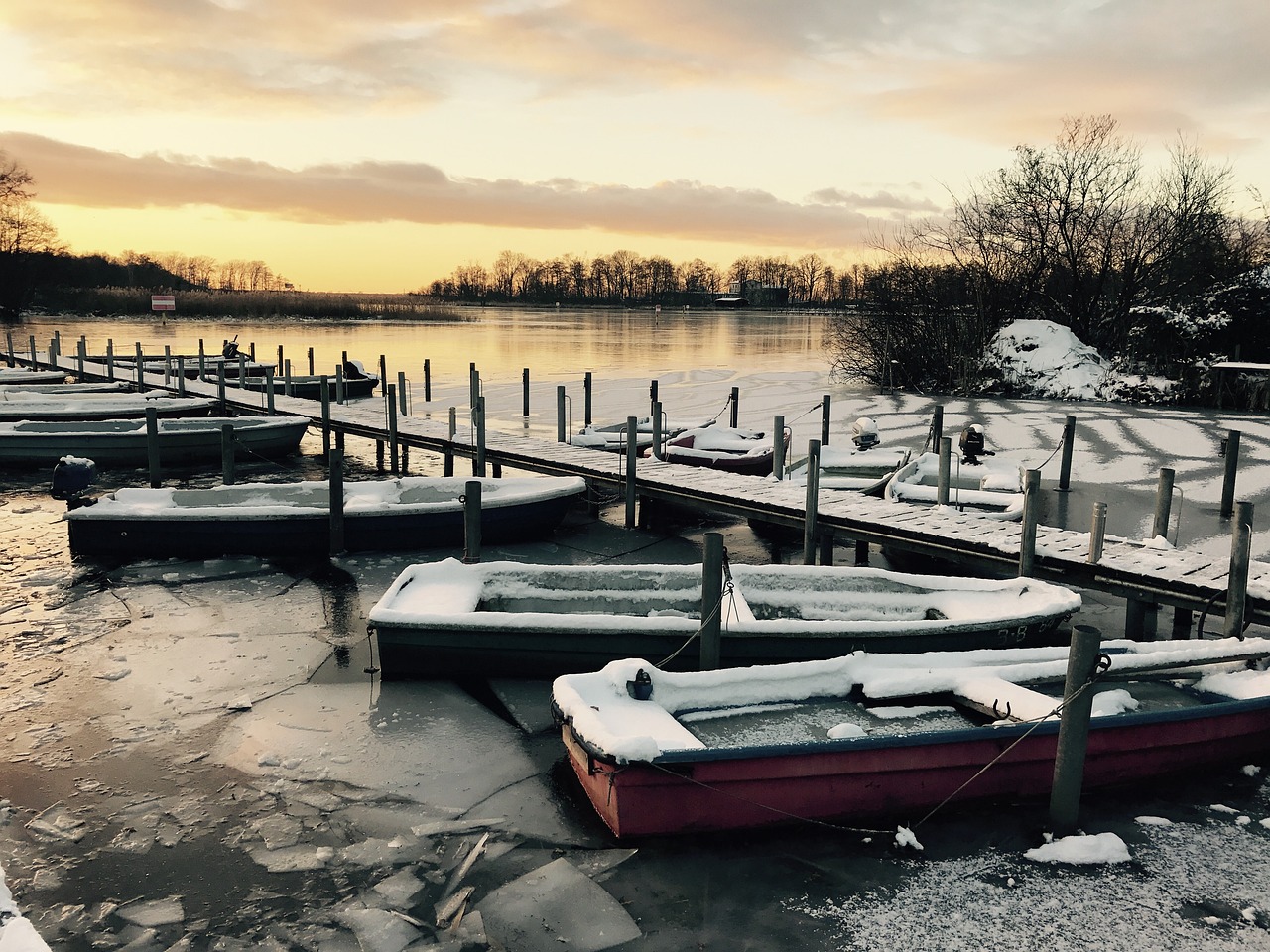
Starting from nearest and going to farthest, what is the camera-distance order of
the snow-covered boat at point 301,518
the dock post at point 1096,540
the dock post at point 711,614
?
the dock post at point 711,614, the dock post at point 1096,540, the snow-covered boat at point 301,518

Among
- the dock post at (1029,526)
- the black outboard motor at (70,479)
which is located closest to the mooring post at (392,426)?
the black outboard motor at (70,479)

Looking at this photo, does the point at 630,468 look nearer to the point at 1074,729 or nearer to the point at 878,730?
the point at 878,730

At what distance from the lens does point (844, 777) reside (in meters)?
Result: 5.39

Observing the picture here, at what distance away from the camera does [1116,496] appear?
556 inches

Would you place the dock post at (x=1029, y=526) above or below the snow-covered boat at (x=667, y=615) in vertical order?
above

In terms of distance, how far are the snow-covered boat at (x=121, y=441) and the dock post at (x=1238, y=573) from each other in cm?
1582

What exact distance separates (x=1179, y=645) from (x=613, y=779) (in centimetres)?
485

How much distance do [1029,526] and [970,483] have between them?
18.3 ft

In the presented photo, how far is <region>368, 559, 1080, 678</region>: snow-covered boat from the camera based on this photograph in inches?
292

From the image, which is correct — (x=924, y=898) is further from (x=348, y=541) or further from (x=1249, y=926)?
(x=348, y=541)

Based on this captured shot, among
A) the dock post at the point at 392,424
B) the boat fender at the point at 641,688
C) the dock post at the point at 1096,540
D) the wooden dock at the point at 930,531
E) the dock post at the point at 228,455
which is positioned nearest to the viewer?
the boat fender at the point at 641,688

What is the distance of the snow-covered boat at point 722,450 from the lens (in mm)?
14984

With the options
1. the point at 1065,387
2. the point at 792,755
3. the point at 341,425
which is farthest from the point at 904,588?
the point at 1065,387

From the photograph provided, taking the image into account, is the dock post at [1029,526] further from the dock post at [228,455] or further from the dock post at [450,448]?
the dock post at [228,455]
